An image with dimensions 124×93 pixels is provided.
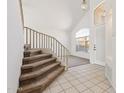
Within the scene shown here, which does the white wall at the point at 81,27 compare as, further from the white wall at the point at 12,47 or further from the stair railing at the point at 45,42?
the white wall at the point at 12,47

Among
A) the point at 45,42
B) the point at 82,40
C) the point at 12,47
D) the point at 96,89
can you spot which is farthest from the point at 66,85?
the point at 82,40

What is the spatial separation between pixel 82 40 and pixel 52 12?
11.1 ft

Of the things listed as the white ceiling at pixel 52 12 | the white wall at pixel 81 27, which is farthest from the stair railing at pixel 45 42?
the white wall at pixel 81 27

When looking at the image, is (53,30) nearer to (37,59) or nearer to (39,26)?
(39,26)

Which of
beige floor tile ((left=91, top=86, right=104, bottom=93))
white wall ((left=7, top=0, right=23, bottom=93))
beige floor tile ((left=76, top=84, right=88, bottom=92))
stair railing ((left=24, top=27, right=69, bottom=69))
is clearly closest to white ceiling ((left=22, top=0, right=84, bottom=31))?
stair railing ((left=24, top=27, right=69, bottom=69))

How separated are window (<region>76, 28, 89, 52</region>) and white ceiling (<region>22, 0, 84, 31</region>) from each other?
1123mm

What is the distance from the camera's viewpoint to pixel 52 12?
6891 mm

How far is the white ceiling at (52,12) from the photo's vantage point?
616 cm

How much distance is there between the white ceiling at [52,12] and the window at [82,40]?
112cm

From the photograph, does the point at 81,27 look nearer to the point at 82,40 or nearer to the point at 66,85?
the point at 82,40

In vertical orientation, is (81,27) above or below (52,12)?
below

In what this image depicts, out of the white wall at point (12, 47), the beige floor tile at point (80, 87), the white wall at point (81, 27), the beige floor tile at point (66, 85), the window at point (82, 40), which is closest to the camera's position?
the white wall at point (12, 47)
